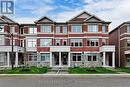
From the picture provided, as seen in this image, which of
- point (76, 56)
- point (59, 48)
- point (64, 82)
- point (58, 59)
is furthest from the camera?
point (58, 59)

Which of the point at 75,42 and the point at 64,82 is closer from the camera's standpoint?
the point at 64,82

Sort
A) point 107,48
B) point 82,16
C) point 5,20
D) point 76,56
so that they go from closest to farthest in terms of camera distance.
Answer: point 107,48 → point 76,56 → point 82,16 → point 5,20

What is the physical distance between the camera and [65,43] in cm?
4500

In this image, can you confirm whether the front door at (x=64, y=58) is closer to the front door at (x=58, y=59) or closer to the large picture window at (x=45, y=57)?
the front door at (x=58, y=59)

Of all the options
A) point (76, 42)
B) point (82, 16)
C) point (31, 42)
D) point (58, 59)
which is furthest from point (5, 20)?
A: point (82, 16)

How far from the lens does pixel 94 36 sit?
43156 mm

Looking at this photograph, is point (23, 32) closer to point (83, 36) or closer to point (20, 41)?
point (20, 41)

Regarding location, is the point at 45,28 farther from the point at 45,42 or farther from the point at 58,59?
the point at 58,59

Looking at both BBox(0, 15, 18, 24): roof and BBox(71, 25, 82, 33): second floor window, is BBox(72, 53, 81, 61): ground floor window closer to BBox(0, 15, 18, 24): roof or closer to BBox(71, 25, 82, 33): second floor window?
BBox(71, 25, 82, 33): second floor window

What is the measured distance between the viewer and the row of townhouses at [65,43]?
42594 millimetres

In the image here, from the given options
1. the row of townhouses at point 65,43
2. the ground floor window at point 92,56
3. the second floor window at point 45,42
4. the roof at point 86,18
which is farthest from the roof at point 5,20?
the ground floor window at point 92,56

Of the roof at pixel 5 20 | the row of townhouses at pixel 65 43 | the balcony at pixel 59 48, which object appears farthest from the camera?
the roof at pixel 5 20

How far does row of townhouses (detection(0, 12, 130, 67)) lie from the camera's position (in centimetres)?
4259

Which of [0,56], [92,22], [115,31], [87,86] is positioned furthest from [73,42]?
[87,86]
